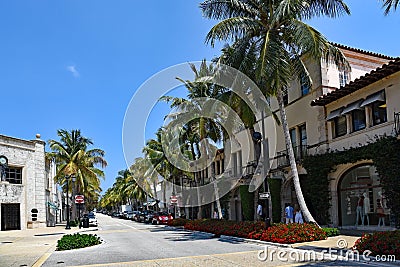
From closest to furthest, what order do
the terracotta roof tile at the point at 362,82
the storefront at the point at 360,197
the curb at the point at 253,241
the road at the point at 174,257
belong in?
the road at the point at 174,257 < the curb at the point at 253,241 < the terracotta roof tile at the point at 362,82 < the storefront at the point at 360,197

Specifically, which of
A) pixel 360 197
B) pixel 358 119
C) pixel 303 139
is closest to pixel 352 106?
pixel 358 119

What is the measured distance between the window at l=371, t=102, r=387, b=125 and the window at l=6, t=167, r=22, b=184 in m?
31.2

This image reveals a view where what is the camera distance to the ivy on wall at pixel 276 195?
28.4 m

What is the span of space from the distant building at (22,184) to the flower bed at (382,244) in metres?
32.4

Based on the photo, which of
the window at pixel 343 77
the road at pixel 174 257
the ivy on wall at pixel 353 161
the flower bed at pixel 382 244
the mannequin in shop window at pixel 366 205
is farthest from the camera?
the window at pixel 343 77

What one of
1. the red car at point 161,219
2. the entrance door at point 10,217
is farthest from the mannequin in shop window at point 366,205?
the entrance door at point 10,217

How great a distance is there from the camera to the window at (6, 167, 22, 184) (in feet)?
126

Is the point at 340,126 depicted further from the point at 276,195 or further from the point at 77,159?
the point at 77,159

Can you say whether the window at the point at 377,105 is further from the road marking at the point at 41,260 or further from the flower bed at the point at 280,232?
the road marking at the point at 41,260

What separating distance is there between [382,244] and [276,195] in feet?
53.8

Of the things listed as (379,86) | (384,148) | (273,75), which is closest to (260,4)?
(273,75)

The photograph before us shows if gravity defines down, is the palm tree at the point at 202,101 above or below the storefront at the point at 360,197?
above

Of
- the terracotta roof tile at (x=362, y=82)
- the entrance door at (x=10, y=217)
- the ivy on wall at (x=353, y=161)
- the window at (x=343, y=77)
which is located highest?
the window at (x=343, y=77)

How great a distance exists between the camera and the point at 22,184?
39.5 metres
